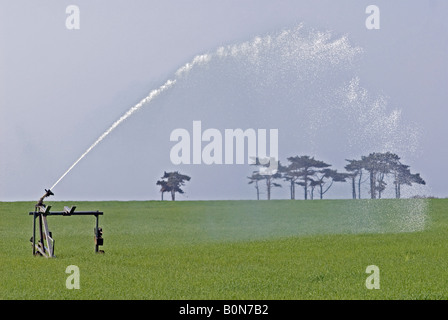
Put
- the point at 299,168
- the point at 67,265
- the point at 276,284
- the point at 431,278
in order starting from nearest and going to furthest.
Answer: the point at 276,284 → the point at 431,278 → the point at 67,265 → the point at 299,168

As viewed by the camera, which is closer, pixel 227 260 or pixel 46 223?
pixel 227 260

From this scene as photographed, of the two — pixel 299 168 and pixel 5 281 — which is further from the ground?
pixel 299 168

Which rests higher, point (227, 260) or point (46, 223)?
point (46, 223)

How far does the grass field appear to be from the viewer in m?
13.5

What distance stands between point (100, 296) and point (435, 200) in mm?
51189

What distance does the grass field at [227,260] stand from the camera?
532 inches

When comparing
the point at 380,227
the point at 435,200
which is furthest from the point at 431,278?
the point at 435,200

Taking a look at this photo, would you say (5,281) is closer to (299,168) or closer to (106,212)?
(106,212)

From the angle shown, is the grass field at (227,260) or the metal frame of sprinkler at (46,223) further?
the metal frame of sprinkler at (46,223)

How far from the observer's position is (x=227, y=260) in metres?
19.2

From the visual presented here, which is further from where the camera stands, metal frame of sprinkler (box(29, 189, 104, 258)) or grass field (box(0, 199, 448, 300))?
metal frame of sprinkler (box(29, 189, 104, 258))
